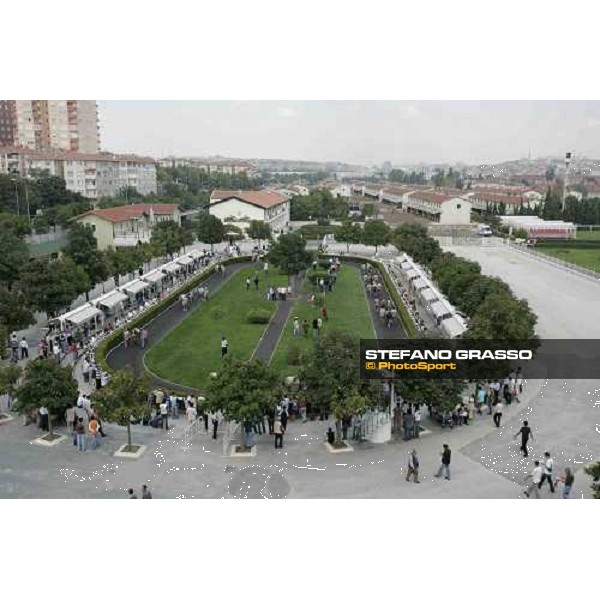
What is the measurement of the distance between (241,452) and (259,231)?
3562cm

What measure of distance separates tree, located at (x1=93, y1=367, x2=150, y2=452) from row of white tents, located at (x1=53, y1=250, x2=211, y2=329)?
764cm

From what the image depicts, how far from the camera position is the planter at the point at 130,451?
12.5 metres

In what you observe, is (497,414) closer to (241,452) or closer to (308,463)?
(308,463)

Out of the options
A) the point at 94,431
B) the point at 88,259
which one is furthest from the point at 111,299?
the point at 94,431

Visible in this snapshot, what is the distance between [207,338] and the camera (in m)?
21.2

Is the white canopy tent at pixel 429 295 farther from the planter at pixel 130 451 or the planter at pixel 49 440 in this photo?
the planter at pixel 49 440

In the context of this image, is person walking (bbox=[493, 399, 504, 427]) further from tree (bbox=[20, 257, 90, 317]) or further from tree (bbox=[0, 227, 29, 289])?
tree (bbox=[0, 227, 29, 289])

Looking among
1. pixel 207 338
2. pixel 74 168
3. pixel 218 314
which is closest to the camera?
pixel 207 338

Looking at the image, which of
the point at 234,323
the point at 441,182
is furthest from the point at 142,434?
the point at 441,182

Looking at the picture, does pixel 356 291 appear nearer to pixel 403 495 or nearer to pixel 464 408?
pixel 464 408

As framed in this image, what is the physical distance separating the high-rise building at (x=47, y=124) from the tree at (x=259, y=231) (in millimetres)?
59506

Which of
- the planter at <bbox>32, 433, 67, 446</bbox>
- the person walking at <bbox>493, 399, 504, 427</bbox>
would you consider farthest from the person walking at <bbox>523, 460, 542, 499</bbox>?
the planter at <bbox>32, 433, 67, 446</bbox>

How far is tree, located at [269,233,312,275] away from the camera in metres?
29.7

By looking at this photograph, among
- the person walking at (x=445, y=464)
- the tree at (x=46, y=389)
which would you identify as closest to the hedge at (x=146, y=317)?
the tree at (x=46, y=389)
